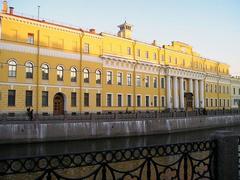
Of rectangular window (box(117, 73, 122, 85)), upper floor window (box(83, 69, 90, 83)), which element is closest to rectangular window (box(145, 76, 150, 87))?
rectangular window (box(117, 73, 122, 85))

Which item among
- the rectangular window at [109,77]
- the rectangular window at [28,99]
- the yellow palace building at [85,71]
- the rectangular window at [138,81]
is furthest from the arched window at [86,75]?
the rectangular window at [138,81]

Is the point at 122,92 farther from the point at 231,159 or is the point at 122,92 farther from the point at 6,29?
the point at 231,159

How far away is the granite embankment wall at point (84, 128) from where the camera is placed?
23.8 meters

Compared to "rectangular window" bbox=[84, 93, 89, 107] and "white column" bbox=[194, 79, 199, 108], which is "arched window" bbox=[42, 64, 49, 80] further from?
"white column" bbox=[194, 79, 199, 108]

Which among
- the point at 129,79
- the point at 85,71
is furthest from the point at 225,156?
the point at 129,79

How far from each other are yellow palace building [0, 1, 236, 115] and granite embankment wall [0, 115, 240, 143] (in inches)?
258

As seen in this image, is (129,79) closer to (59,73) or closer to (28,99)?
(59,73)

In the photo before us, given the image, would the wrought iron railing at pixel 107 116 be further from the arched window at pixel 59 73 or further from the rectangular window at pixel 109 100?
the rectangular window at pixel 109 100

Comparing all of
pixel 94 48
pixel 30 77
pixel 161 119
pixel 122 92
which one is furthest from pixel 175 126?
pixel 30 77

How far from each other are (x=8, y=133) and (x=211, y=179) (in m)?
20.2

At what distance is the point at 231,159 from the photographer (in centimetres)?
634

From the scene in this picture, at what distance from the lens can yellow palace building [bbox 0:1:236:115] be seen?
30.7m

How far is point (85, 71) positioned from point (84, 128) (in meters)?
11.4

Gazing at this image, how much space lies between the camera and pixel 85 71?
37.1 meters
